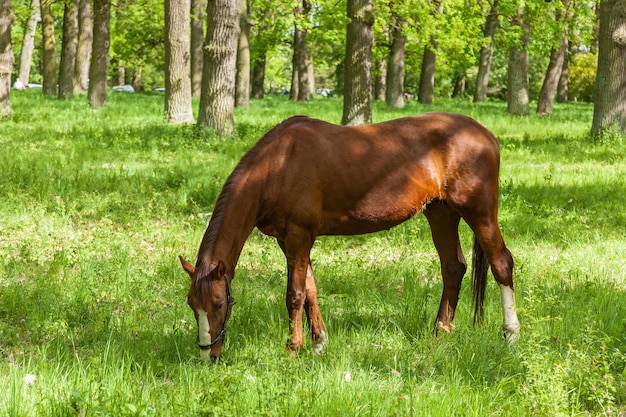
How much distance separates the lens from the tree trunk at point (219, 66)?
1420 cm

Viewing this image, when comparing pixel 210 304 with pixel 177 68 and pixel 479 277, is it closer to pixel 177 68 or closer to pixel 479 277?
pixel 479 277

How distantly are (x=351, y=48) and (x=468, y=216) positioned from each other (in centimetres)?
1011

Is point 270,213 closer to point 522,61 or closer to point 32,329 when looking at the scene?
point 32,329

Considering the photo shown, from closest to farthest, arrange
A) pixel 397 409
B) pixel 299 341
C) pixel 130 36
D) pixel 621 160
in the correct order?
1. pixel 397 409
2. pixel 299 341
3. pixel 621 160
4. pixel 130 36

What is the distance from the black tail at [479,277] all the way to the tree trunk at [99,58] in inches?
743

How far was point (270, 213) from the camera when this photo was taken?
531 cm

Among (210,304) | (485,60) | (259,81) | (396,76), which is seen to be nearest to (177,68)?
(396,76)

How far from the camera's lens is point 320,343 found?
5.40m

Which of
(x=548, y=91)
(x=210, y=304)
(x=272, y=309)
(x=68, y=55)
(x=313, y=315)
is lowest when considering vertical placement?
(x=272, y=309)

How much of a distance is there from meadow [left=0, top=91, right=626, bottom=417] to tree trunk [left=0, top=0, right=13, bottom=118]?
575cm

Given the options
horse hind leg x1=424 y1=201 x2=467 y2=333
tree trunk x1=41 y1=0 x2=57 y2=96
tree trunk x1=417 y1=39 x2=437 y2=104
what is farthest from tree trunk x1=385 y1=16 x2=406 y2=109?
horse hind leg x1=424 y1=201 x2=467 y2=333

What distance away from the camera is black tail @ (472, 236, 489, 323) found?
6039mm

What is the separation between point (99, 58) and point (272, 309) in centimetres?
1898

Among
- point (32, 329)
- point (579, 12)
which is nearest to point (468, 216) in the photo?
point (32, 329)
